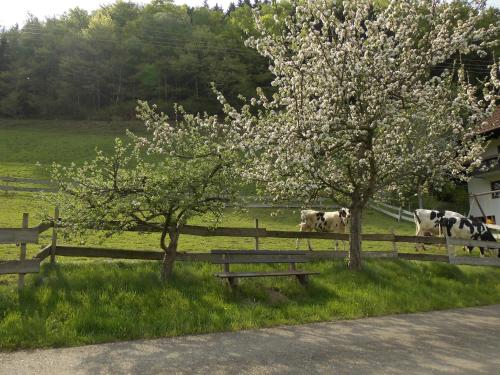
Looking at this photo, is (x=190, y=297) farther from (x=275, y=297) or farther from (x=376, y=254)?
(x=376, y=254)

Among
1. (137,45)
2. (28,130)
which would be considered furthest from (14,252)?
(137,45)

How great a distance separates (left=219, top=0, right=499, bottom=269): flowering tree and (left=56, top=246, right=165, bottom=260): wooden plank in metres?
3.29

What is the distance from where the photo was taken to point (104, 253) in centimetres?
1147

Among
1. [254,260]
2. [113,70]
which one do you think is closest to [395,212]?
[254,260]

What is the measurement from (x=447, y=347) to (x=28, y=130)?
60.1m

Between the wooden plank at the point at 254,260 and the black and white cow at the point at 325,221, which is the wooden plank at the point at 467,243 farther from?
the black and white cow at the point at 325,221

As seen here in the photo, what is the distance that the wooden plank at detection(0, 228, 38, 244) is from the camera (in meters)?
9.64

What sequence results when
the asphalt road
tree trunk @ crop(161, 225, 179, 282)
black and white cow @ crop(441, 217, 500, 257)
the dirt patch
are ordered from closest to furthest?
the asphalt road → the dirt patch → tree trunk @ crop(161, 225, 179, 282) → black and white cow @ crop(441, 217, 500, 257)

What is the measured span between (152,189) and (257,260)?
303cm

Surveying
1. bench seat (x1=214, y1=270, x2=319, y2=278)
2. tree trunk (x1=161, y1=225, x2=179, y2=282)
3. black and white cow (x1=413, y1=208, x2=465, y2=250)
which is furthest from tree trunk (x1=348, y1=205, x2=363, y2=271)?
black and white cow (x1=413, y1=208, x2=465, y2=250)

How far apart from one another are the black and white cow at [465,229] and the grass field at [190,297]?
4581 millimetres

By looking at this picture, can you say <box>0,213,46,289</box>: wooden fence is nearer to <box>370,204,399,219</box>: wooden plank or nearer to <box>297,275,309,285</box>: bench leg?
<box>297,275,309,285</box>: bench leg

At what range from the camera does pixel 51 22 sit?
3378 inches

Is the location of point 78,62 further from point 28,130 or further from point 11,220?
point 11,220
